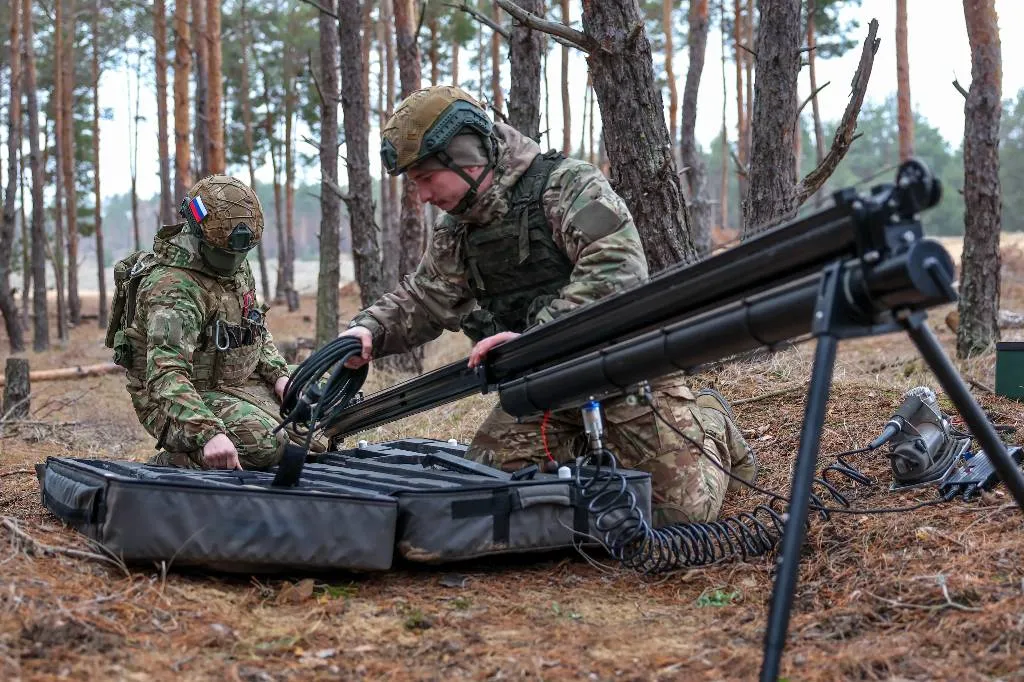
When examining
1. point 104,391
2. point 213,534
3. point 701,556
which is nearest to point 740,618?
point 701,556

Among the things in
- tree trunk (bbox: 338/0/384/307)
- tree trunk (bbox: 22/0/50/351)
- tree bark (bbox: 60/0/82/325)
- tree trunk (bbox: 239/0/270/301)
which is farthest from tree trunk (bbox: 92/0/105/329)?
tree trunk (bbox: 338/0/384/307)

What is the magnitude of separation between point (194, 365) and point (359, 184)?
641 centimetres

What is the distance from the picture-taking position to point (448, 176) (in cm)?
466

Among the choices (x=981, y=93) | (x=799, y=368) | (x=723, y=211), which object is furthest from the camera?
(x=723, y=211)

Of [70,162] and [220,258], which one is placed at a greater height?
[70,162]

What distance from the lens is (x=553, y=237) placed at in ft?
15.5

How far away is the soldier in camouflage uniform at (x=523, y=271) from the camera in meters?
4.45

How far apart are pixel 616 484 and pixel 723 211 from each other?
1303 inches

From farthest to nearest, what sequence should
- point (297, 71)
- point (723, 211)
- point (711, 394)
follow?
point (723, 211), point (297, 71), point (711, 394)

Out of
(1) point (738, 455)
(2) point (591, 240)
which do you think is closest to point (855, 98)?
(1) point (738, 455)

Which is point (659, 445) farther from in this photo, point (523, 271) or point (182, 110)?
point (182, 110)

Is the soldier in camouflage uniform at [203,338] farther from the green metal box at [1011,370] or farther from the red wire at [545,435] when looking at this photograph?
the green metal box at [1011,370]

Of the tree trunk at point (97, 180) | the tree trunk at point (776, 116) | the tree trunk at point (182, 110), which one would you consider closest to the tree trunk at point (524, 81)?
the tree trunk at point (776, 116)

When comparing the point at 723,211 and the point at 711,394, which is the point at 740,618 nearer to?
the point at 711,394
